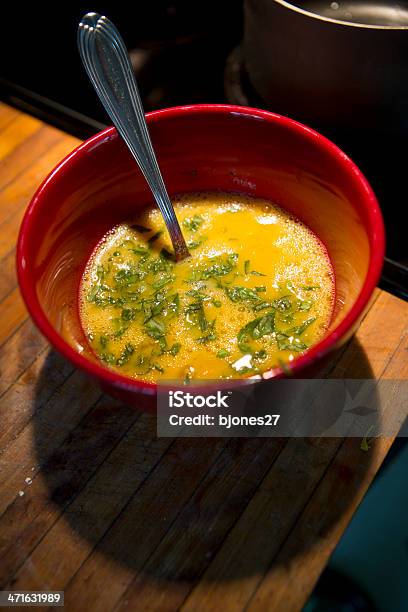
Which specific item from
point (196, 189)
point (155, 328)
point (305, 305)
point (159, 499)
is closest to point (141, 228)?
point (196, 189)

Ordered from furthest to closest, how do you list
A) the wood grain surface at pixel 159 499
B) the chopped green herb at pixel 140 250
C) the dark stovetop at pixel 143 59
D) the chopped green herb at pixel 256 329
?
the dark stovetop at pixel 143 59 → the chopped green herb at pixel 140 250 → the chopped green herb at pixel 256 329 → the wood grain surface at pixel 159 499

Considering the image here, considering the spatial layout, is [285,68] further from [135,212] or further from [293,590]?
[293,590]

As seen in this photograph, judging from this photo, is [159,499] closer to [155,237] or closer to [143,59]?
[155,237]

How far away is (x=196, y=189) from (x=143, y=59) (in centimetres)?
65

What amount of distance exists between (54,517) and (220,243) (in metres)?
0.57

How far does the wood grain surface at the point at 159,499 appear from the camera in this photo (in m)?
1.04

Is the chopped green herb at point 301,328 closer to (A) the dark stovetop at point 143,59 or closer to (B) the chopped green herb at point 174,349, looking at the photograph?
(B) the chopped green herb at point 174,349

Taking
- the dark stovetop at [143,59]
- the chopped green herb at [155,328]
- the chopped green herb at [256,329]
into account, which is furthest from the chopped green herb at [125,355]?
the dark stovetop at [143,59]

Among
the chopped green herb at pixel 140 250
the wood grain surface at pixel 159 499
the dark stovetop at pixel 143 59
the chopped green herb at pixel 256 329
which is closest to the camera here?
the wood grain surface at pixel 159 499

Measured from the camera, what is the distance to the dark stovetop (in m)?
1.70

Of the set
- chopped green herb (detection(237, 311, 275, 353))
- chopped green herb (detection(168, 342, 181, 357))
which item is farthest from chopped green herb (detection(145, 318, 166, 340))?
chopped green herb (detection(237, 311, 275, 353))

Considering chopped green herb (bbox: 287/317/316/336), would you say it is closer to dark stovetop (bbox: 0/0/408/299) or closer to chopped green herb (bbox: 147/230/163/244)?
chopped green herb (bbox: 147/230/163/244)

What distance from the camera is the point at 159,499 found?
A: 1113mm

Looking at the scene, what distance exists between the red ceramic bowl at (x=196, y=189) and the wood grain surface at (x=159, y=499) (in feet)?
0.49
